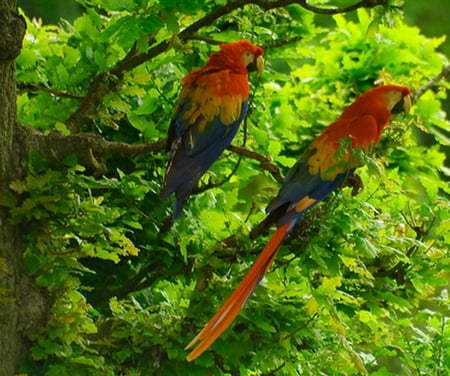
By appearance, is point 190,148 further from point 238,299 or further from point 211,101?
point 238,299

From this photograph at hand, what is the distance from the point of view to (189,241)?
2.90 metres

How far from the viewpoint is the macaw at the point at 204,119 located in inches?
104

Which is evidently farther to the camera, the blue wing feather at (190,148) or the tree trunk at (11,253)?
the blue wing feather at (190,148)

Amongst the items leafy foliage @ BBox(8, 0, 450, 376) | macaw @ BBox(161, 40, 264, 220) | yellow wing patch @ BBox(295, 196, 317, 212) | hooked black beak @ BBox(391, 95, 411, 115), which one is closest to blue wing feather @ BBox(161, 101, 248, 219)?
macaw @ BBox(161, 40, 264, 220)

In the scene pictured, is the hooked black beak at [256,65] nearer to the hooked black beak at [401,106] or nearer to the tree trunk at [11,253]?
the hooked black beak at [401,106]

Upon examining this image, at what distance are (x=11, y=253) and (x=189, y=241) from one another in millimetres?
577

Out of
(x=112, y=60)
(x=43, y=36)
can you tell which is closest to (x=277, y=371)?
(x=112, y=60)

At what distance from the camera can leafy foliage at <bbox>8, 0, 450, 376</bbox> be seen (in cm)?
254

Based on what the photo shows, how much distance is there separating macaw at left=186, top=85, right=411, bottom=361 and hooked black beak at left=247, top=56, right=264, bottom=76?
0.93 feet

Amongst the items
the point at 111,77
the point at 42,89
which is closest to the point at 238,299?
the point at 111,77

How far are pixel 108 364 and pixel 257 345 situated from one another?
421 millimetres

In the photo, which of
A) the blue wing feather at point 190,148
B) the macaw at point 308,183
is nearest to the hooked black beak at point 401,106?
the macaw at point 308,183

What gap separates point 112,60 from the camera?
3.01m

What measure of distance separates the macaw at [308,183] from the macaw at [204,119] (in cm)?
22
